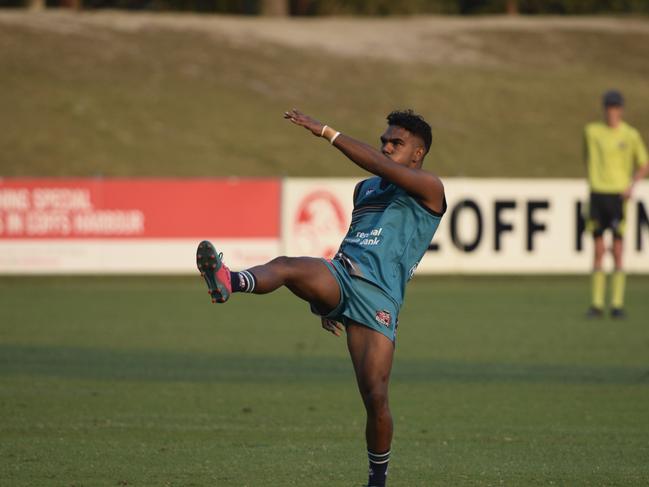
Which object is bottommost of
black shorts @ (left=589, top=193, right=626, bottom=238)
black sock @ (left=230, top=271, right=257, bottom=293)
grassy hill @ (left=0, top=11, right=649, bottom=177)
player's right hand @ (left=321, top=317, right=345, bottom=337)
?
player's right hand @ (left=321, top=317, right=345, bottom=337)

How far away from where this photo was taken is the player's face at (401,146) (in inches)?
283

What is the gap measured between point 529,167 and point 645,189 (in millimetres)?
13205

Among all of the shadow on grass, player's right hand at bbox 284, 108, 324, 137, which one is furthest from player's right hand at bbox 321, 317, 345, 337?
the shadow on grass

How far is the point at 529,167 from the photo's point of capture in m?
36.8

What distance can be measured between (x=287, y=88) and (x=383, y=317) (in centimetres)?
3798

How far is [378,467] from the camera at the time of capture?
7.03 m

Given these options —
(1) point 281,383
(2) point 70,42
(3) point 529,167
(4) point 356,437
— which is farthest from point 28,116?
(4) point 356,437

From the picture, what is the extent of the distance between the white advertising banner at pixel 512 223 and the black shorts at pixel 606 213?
19.1ft

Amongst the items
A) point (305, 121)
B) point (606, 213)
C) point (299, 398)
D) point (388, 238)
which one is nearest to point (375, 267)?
point (388, 238)

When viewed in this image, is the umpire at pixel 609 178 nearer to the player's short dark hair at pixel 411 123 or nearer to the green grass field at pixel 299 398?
the green grass field at pixel 299 398

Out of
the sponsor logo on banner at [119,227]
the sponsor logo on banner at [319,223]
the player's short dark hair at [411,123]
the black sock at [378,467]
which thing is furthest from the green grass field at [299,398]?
the sponsor logo on banner at [319,223]

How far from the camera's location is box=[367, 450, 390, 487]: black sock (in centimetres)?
702

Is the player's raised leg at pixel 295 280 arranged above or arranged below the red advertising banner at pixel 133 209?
below

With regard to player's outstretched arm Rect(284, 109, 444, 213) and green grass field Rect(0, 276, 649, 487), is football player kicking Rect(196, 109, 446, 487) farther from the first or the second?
green grass field Rect(0, 276, 649, 487)
